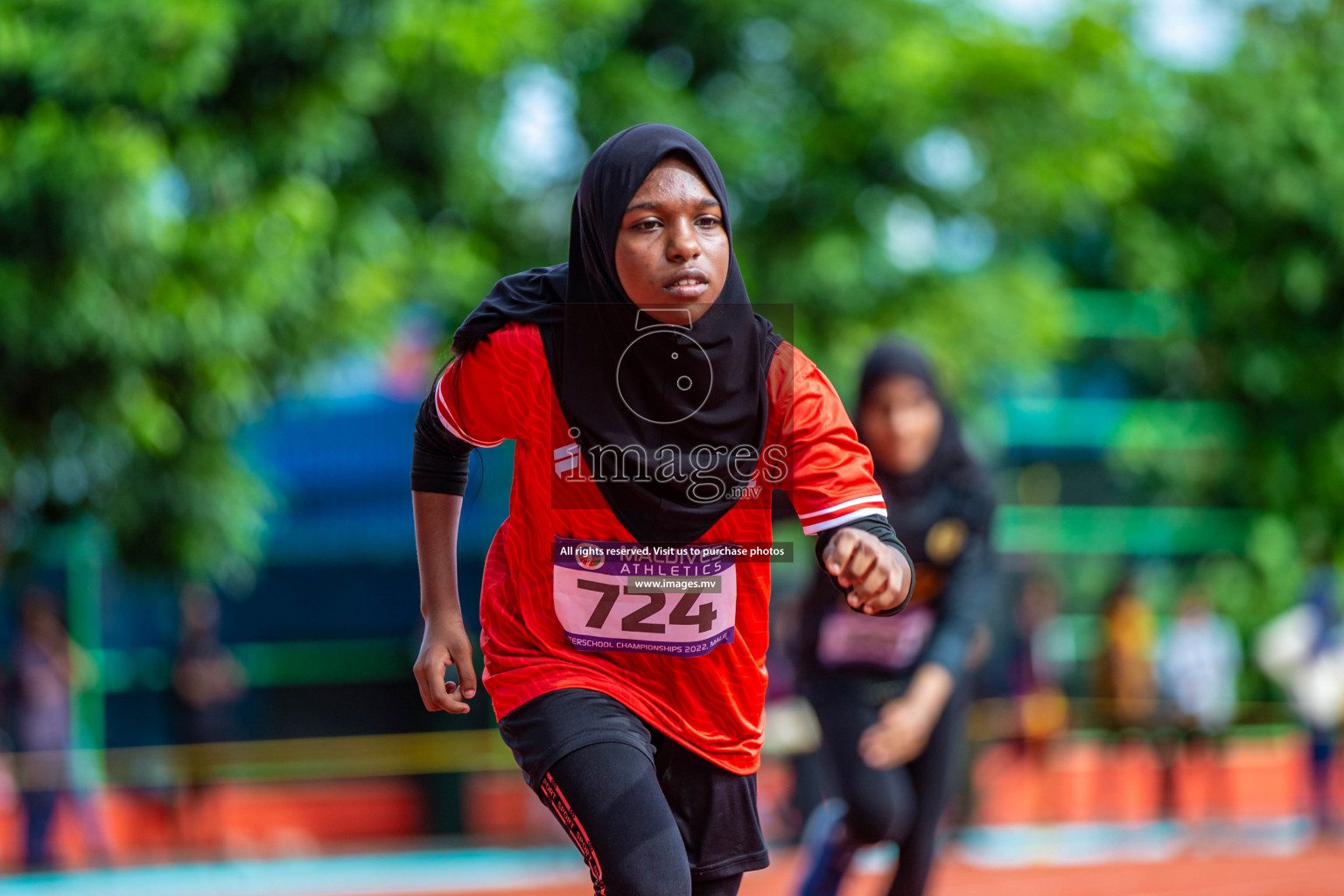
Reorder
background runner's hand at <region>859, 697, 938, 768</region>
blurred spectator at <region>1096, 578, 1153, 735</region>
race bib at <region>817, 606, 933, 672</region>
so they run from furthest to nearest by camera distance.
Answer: blurred spectator at <region>1096, 578, 1153, 735</region>, race bib at <region>817, 606, 933, 672</region>, background runner's hand at <region>859, 697, 938, 768</region>

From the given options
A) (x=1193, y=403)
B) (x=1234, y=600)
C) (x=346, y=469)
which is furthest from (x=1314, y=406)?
(x=346, y=469)

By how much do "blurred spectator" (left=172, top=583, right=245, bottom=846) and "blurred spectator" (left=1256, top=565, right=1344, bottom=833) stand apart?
903cm

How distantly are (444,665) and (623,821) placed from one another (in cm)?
52

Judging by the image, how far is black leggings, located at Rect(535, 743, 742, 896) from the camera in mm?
3000

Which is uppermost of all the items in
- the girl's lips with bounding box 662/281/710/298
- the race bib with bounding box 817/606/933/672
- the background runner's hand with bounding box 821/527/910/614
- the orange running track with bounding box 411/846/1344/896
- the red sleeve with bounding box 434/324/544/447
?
the girl's lips with bounding box 662/281/710/298

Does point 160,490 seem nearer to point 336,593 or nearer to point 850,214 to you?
point 850,214

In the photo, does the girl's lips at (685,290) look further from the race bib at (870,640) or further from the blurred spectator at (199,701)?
the blurred spectator at (199,701)

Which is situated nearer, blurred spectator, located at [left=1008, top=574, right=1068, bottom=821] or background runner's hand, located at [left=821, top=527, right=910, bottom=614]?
background runner's hand, located at [left=821, top=527, right=910, bottom=614]

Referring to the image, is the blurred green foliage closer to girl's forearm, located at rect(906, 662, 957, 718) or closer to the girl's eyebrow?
girl's forearm, located at rect(906, 662, 957, 718)

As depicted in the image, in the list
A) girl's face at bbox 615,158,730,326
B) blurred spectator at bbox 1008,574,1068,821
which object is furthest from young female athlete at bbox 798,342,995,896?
blurred spectator at bbox 1008,574,1068,821

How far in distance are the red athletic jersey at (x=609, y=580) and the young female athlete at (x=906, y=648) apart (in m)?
2.11

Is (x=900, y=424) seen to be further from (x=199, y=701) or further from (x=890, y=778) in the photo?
(x=199, y=701)

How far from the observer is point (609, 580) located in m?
3.12

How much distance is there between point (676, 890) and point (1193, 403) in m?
21.1
